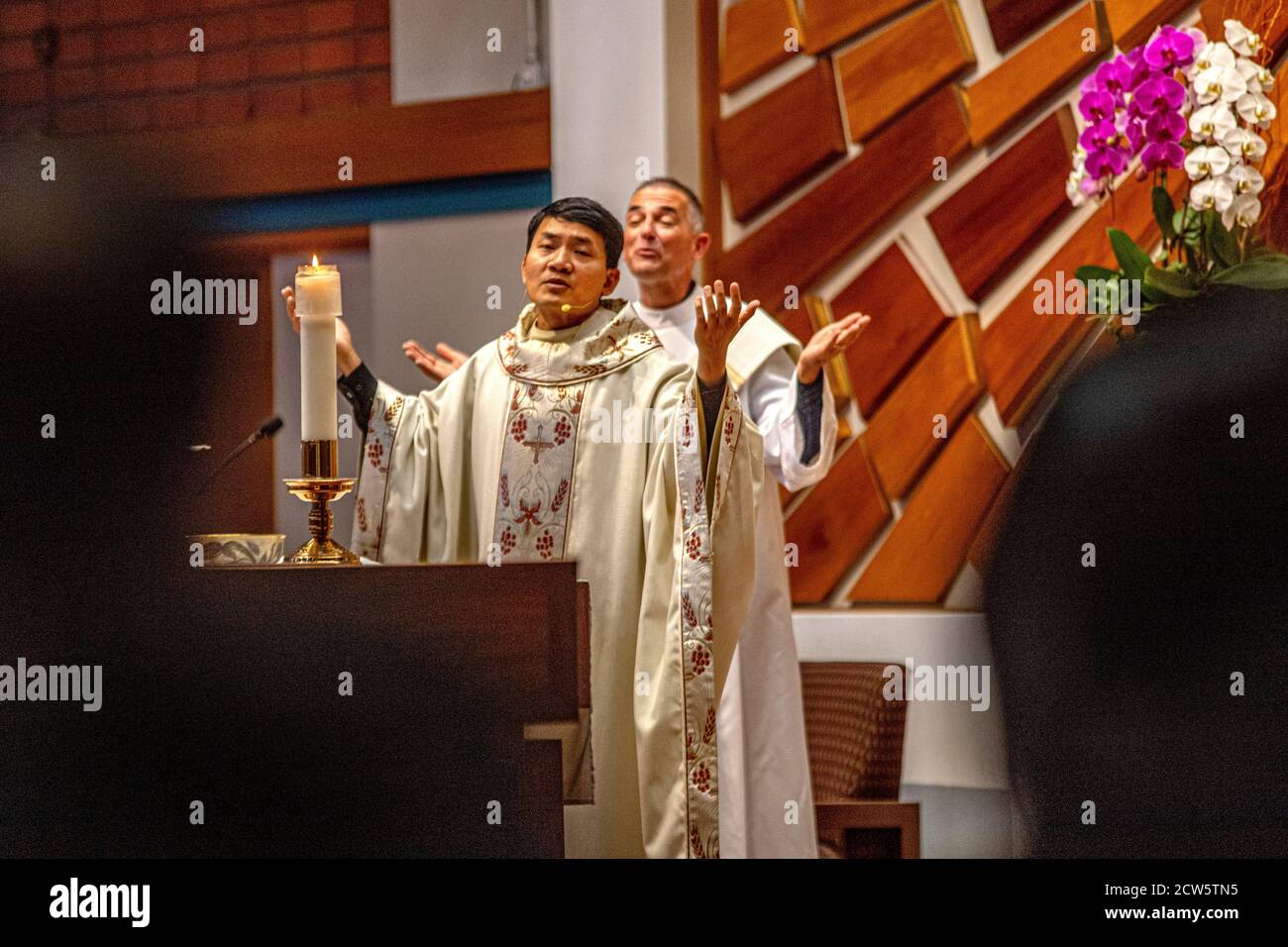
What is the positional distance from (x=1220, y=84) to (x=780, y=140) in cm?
156

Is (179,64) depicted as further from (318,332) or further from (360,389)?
(318,332)

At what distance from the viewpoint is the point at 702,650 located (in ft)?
8.54

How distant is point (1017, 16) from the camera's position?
3.82 meters

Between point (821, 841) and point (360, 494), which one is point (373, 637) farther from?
point (821, 841)

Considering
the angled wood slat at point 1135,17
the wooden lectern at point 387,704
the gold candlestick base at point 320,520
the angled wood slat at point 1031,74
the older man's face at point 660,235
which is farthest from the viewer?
the angled wood slat at point 1031,74

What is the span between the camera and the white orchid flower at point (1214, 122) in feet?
8.59

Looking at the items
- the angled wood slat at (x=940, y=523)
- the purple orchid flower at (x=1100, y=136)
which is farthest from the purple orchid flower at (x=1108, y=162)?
the angled wood slat at (x=940, y=523)

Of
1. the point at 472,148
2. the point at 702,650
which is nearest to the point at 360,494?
the point at 702,650

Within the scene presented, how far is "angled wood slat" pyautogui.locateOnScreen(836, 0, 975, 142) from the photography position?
12.7 feet

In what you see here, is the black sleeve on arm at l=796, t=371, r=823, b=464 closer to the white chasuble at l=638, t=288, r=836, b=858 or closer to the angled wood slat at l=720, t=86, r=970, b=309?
the white chasuble at l=638, t=288, r=836, b=858

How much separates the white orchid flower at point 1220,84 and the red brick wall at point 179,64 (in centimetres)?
219

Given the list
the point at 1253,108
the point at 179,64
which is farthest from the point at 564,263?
the point at 179,64

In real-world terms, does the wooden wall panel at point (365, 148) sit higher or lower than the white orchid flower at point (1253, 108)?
higher

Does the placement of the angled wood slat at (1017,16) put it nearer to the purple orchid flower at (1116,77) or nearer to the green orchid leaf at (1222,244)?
the purple orchid flower at (1116,77)
